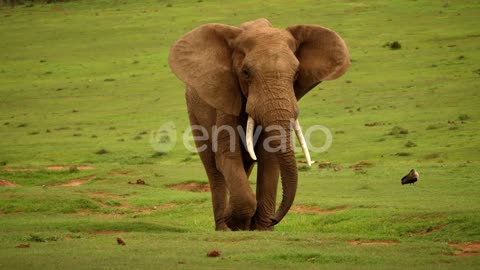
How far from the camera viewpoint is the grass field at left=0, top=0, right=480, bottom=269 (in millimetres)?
10148

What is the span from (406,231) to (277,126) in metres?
2.19

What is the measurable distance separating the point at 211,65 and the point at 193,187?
6419 mm

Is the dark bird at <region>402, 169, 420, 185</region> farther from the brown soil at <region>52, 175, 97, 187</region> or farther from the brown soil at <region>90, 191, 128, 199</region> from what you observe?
the brown soil at <region>52, 175, 97, 187</region>

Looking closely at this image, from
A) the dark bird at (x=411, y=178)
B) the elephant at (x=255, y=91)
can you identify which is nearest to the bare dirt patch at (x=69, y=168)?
the dark bird at (x=411, y=178)

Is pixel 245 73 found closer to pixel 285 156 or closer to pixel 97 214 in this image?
pixel 285 156

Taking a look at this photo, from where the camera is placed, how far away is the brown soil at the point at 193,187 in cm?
1838

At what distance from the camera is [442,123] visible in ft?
78.1

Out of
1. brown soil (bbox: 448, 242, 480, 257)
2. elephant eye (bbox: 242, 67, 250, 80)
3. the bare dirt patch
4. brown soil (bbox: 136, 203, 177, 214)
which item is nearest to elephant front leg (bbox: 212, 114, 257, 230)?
elephant eye (bbox: 242, 67, 250, 80)

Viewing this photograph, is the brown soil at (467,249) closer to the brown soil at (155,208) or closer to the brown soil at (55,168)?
the brown soil at (155,208)

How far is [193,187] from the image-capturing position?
1850 cm

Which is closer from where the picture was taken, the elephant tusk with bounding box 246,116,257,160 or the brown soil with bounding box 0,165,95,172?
the elephant tusk with bounding box 246,116,257,160

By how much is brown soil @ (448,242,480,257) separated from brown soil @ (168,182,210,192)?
316 inches

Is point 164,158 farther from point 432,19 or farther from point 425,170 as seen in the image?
point 432,19

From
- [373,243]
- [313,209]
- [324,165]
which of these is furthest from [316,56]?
[324,165]
